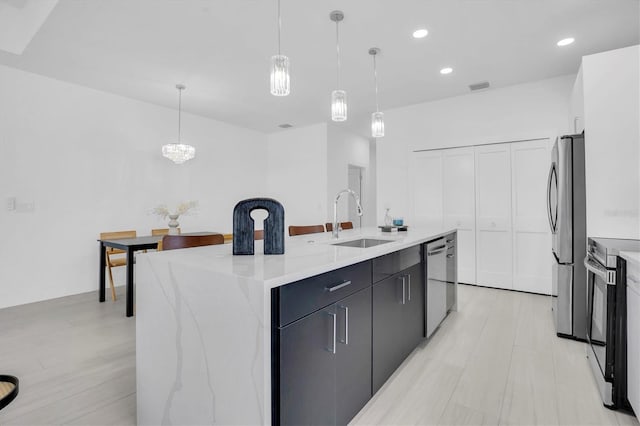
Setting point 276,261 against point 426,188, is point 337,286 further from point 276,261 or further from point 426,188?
point 426,188

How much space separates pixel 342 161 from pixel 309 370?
5559 mm

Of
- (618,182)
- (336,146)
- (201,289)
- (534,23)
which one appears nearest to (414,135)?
(336,146)

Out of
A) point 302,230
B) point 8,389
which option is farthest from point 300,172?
point 8,389

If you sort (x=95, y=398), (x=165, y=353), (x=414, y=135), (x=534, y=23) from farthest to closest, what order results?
1. (x=414, y=135)
2. (x=534, y=23)
3. (x=95, y=398)
4. (x=165, y=353)

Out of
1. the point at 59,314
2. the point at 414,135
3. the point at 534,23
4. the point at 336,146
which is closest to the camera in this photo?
the point at 534,23

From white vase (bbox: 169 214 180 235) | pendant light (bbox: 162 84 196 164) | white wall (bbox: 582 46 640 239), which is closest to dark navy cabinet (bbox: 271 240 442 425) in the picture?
white wall (bbox: 582 46 640 239)

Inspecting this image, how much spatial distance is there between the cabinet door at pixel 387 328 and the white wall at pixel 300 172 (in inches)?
159

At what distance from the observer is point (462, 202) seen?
4527 mm

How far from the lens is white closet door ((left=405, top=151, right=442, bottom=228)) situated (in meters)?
4.73

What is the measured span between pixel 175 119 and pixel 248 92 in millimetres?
1499

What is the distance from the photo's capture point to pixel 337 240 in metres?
2.30

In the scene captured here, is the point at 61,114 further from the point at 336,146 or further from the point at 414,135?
the point at 414,135

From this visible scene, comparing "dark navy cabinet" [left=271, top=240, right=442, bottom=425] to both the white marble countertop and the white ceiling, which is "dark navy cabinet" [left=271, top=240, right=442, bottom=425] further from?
the white ceiling

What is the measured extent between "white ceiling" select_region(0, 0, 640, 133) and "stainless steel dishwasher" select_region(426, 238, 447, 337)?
1.93 metres
